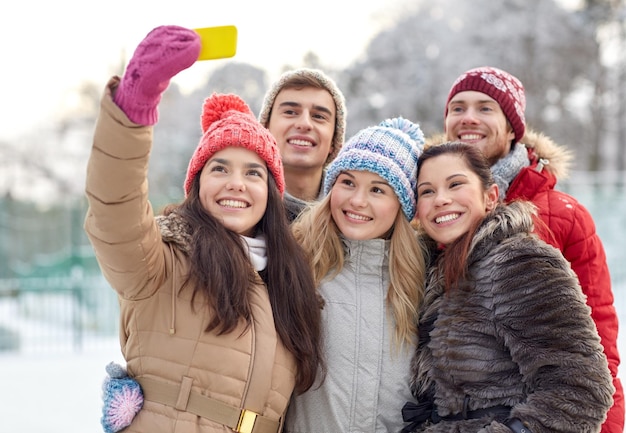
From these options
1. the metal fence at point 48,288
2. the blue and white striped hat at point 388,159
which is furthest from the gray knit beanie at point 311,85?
the metal fence at point 48,288

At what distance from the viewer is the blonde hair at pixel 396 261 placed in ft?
8.77

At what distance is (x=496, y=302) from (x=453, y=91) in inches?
56.6

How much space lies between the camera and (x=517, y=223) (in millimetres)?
2539

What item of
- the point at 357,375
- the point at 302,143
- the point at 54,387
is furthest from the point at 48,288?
the point at 357,375

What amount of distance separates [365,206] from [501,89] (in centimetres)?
105

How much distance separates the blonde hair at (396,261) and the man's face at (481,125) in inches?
26.7

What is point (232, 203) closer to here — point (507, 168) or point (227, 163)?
point (227, 163)

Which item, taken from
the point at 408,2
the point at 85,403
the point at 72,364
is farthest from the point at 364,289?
the point at 408,2

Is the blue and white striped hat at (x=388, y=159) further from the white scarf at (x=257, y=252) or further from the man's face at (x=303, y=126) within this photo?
the man's face at (x=303, y=126)

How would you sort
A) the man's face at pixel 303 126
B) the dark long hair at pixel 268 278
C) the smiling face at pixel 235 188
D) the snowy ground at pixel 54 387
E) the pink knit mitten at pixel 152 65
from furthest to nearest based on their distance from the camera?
1. the snowy ground at pixel 54 387
2. the man's face at pixel 303 126
3. the smiling face at pixel 235 188
4. the dark long hair at pixel 268 278
5. the pink knit mitten at pixel 152 65

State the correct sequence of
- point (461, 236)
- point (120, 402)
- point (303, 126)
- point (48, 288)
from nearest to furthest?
point (120, 402) < point (461, 236) < point (303, 126) < point (48, 288)

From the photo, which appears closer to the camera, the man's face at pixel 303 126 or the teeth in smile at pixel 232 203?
the teeth in smile at pixel 232 203

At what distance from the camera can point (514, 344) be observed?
2330mm

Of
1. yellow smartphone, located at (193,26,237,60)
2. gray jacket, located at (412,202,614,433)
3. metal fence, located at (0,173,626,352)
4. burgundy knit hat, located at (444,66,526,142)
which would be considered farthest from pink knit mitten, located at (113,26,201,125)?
metal fence, located at (0,173,626,352)
